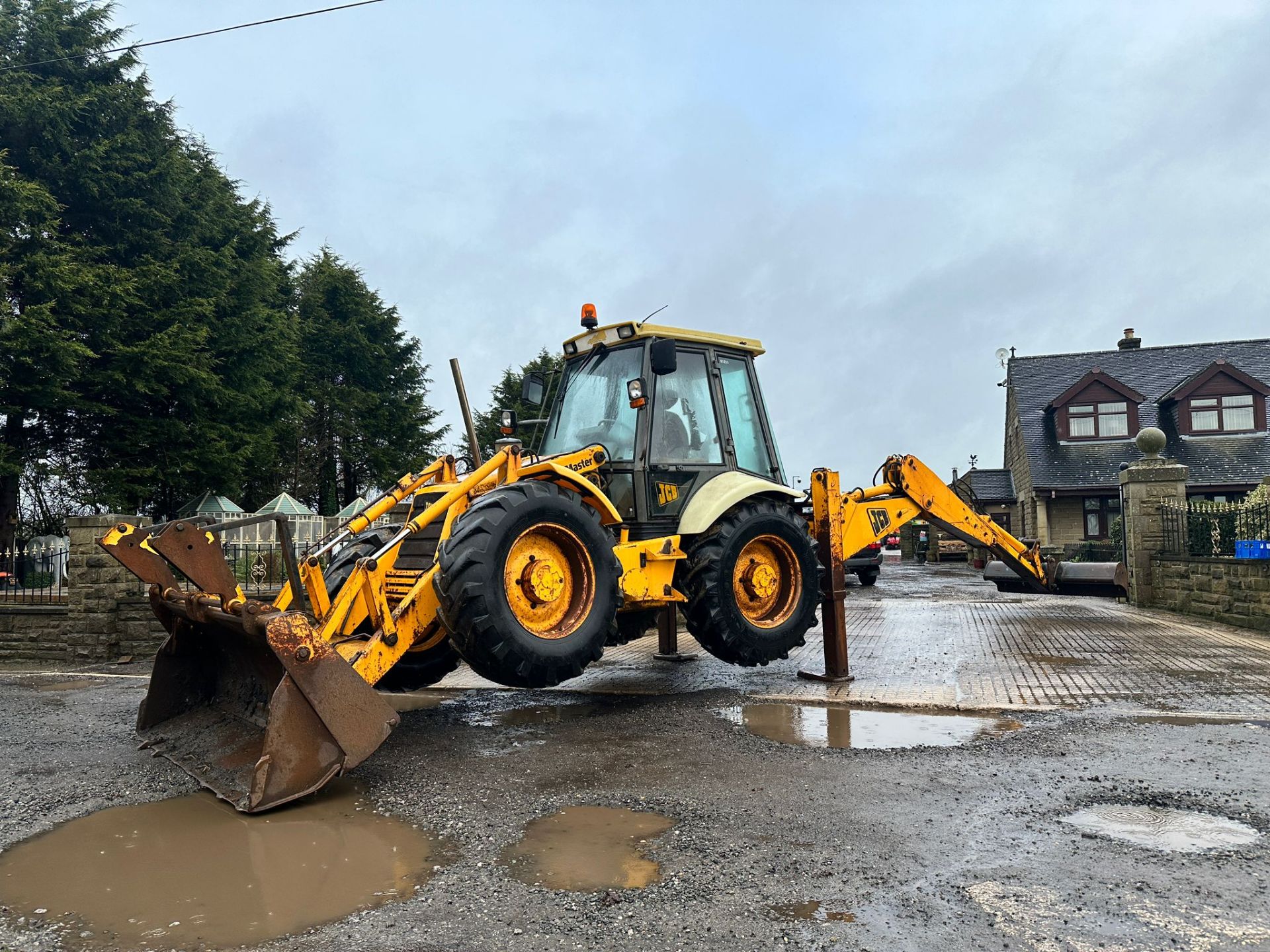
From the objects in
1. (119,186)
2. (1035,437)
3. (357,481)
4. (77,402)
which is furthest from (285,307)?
(1035,437)

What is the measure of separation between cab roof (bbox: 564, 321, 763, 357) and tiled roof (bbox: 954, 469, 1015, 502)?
101ft

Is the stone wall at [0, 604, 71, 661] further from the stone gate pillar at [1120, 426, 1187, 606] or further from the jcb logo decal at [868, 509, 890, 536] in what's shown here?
the stone gate pillar at [1120, 426, 1187, 606]

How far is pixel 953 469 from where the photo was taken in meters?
43.4

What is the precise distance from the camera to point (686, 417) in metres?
7.38

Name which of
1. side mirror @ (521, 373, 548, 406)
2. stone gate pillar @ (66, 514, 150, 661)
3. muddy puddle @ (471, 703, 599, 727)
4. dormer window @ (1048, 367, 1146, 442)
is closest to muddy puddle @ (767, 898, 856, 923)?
muddy puddle @ (471, 703, 599, 727)

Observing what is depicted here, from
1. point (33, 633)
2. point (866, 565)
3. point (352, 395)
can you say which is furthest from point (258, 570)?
point (352, 395)

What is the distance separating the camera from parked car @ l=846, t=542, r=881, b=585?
69.2 feet

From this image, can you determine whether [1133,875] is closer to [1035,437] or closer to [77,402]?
[77,402]

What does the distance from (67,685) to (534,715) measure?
5306 mm

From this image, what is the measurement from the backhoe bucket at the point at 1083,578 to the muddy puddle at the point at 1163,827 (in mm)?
11257

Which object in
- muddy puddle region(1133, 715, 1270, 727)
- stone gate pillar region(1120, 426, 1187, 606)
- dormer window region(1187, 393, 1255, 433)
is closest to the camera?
muddy puddle region(1133, 715, 1270, 727)

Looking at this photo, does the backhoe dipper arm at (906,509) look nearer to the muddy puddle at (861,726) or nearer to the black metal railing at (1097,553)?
the muddy puddle at (861,726)

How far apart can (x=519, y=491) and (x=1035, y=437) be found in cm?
2954

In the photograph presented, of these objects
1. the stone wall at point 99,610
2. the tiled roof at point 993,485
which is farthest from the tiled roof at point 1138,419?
the stone wall at point 99,610
